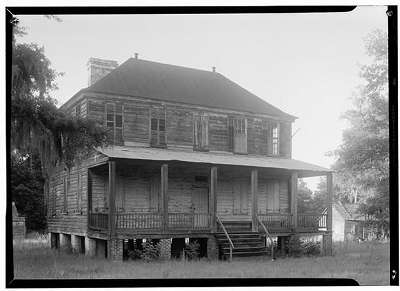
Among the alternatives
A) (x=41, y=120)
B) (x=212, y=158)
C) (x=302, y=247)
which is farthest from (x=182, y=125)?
(x=41, y=120)

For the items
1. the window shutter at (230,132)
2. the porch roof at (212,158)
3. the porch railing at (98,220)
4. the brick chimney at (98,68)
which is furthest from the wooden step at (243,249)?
the brick chimney at (98,68)

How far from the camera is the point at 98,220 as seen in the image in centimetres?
A: 1698

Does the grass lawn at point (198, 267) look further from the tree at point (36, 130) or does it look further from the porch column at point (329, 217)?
the porch column at point (329, 217)

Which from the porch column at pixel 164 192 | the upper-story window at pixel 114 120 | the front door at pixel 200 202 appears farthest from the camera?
the front door at pixel 200 202

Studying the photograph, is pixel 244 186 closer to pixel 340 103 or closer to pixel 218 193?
pixel 218 193

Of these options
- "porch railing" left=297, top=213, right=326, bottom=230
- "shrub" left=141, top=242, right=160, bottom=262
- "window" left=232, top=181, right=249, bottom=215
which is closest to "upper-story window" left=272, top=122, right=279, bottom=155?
"window" left=232, top=181, right=249, bottom=215

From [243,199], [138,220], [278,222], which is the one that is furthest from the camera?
[243,199]

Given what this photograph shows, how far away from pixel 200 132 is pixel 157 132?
1498 millimetres

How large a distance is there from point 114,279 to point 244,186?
24.2 ft

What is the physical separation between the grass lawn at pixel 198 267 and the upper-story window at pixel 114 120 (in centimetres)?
288

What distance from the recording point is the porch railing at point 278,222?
59.4 ft

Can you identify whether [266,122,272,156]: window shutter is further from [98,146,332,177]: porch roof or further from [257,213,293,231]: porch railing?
[257,213,293,231]: porch railing

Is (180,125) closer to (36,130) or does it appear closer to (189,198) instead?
(189,198)

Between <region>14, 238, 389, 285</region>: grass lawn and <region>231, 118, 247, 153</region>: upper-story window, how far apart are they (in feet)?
16.5
